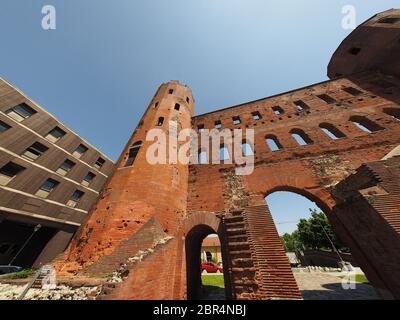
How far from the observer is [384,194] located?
5.32 meters

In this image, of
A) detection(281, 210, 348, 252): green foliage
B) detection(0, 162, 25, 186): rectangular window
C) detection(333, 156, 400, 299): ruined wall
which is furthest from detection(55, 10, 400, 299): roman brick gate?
detection(281, 210, 348, 252): green foliage

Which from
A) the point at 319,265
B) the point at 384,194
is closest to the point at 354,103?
the point at 384,194

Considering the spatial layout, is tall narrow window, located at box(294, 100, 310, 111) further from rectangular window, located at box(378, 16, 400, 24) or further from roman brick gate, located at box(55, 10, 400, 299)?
rectangular window, located at box(378, 16, 400, 24)

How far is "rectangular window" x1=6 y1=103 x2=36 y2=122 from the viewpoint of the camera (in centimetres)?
1513

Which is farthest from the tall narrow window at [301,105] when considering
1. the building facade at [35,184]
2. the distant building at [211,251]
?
the distant building at [211,251]

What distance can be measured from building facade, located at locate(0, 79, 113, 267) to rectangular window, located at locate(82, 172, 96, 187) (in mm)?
148

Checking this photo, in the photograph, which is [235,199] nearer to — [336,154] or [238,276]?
[238,276]

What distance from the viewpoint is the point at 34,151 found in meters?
15.9

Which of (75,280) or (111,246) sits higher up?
(111,246)

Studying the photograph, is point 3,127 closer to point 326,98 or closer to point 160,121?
point 160,121

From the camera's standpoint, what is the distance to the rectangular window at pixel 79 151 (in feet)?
64.1

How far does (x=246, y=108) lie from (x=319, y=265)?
962 inches

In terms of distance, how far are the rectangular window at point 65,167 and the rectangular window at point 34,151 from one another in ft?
6.39

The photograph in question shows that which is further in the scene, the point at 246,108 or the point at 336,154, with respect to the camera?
the point at 246,108
